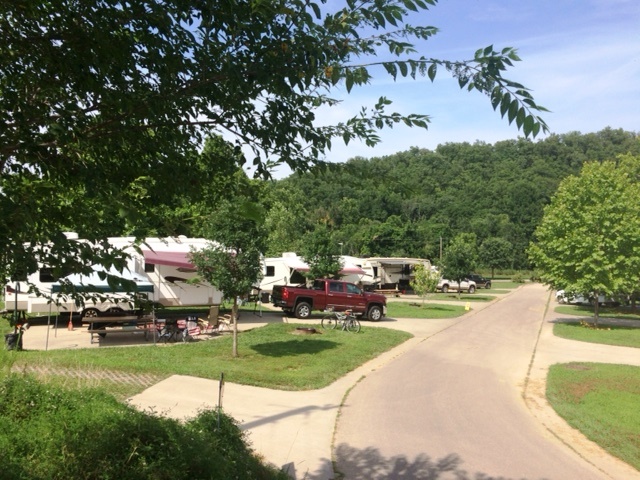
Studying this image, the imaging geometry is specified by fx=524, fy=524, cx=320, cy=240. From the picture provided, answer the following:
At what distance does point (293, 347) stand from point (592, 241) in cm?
1523

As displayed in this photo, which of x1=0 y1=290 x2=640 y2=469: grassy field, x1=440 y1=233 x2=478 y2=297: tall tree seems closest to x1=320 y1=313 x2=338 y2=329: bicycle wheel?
x1=0 y1=290 x2=640 y2=469: grassy field

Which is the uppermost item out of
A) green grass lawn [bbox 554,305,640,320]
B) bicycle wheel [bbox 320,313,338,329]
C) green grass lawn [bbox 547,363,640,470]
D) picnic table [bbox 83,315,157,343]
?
picnic table [bbox 83,315,157,343]

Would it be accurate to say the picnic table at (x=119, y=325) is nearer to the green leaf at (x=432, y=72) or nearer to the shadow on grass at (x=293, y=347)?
the shadow on grass at (x=293, y=347)

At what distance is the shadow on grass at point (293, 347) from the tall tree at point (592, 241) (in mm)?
13302

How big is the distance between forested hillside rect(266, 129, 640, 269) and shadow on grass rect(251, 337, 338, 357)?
46.1ft

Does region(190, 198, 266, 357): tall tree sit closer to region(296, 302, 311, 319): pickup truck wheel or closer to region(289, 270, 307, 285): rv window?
region(296, 302, 311, 319): pickup truck wheel

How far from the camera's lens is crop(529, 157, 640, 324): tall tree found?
22.7 m

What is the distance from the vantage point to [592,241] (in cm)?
2289

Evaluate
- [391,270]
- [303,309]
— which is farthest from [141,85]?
[391,270]

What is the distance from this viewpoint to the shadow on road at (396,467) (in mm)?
6234

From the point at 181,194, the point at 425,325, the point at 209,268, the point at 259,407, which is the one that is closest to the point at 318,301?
the point at 425,325

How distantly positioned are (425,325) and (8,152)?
818 inches

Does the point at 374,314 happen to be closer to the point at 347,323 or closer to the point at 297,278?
the point at 347,323

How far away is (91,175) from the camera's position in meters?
2.62
